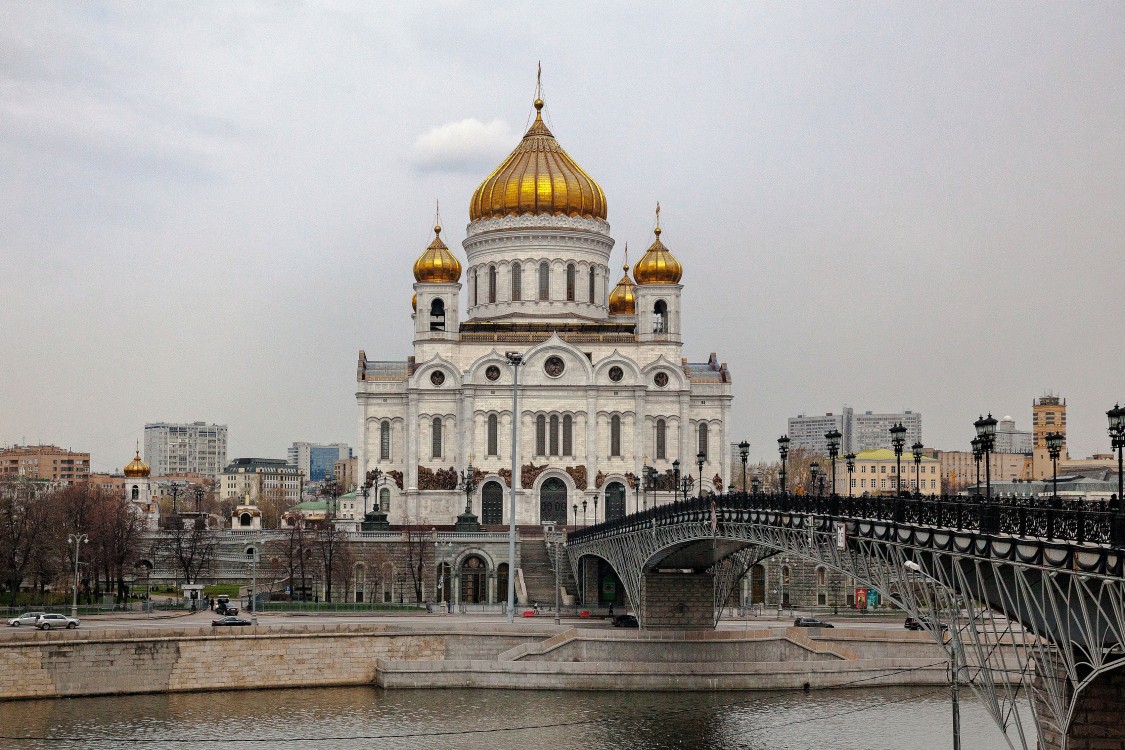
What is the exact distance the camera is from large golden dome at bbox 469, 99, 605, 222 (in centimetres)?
8894

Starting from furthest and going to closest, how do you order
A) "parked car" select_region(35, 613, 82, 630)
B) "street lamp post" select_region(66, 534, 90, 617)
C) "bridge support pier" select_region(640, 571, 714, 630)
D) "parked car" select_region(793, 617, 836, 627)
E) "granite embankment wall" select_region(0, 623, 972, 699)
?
1. "street lamp post" select_region(66, 534, 90, 617)
2. "parked car" select_region(793, 617, 836, 627)
3. "bridge support pier" select_region(640, 571, 714, 630)
4. "parked car" select_region(35, 613, 82, 630)
5. "granite embankment wall" select_region(0, 623, 972, 699)

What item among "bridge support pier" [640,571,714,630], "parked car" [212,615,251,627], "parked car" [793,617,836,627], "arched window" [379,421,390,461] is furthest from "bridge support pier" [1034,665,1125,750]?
"arched window" [379,421,390,461]

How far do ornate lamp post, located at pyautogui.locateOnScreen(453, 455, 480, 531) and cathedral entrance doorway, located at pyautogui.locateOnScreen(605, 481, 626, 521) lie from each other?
7.09 meters

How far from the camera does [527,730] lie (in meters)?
42.9

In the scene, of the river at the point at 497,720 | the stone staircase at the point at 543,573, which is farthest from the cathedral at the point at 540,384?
the river at the point at 497,720

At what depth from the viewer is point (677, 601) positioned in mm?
54469

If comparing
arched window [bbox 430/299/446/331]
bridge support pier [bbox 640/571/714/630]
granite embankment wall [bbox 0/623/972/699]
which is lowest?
granite embankment wall [bbox 0/623/972/699]

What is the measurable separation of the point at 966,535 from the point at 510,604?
30393 millimetres

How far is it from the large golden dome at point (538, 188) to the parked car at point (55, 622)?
4181 cm

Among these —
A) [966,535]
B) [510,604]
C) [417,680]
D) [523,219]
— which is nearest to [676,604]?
[510,604]

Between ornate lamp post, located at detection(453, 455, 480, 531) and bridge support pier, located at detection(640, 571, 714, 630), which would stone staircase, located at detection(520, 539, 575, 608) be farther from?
bridge support pier, located at detection(640, 571, 714, 630)

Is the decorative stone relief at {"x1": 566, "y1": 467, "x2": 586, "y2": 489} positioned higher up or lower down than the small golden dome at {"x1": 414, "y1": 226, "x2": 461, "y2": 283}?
lower down

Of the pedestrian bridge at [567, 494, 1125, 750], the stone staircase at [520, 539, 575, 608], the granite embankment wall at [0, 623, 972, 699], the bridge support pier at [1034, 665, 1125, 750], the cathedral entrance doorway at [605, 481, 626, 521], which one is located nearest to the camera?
the pedestrian bridge at [567, 494, 1125, 750]

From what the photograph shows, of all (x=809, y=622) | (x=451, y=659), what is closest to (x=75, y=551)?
(x=451, y=659)
